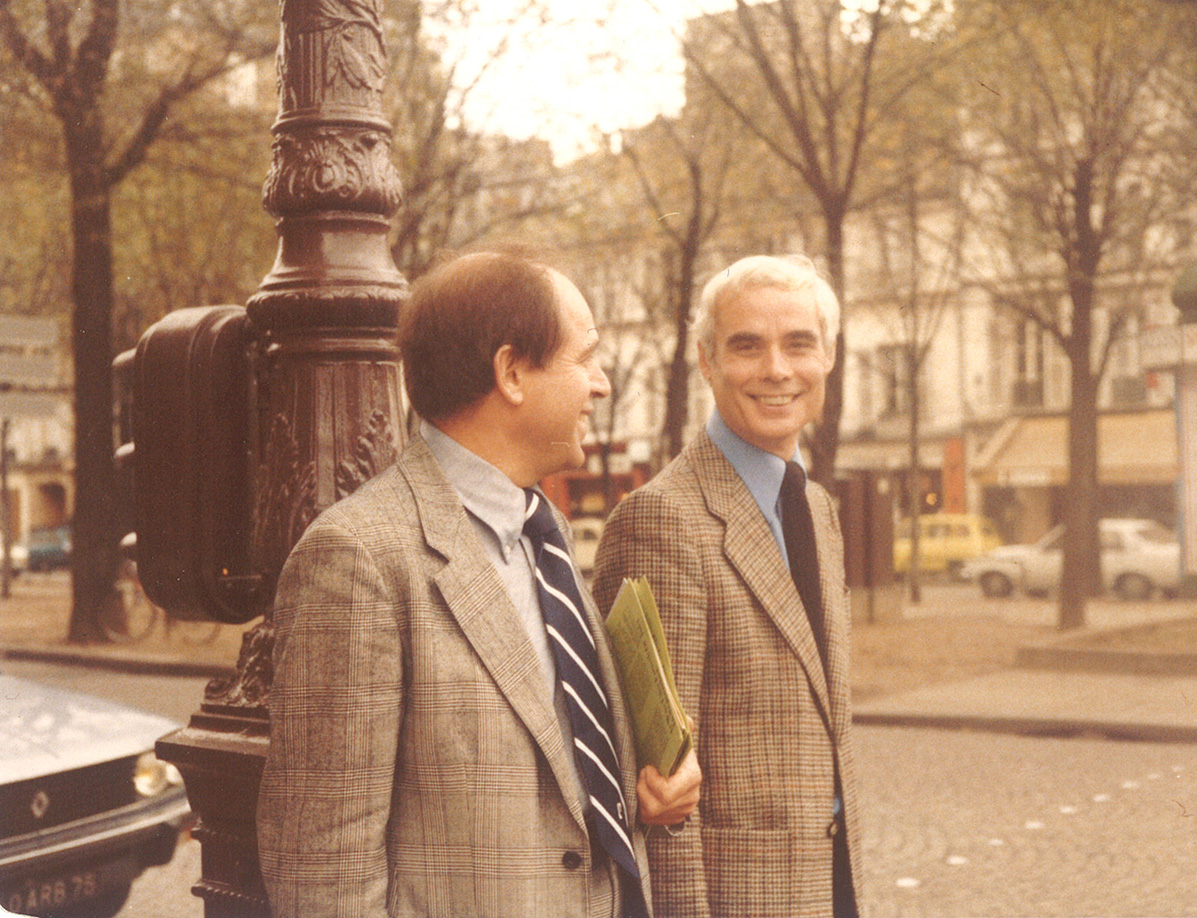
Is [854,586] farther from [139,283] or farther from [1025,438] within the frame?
[1025,438]

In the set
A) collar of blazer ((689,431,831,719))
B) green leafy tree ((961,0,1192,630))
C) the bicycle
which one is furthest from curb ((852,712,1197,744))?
the bicycle

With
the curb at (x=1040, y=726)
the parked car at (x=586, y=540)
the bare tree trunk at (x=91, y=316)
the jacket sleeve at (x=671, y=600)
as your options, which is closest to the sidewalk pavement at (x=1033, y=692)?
the curb at (x=1040, y=726)

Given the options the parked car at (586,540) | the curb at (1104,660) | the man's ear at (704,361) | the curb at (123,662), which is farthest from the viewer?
the parked car at (586,540)

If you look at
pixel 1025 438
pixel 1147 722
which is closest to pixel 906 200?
pixel 1147 722

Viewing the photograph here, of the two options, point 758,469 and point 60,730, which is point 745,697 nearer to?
point 758,469

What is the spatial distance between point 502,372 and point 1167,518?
34702mm

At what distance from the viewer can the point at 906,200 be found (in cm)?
2230

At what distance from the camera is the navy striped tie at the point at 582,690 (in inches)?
76.5

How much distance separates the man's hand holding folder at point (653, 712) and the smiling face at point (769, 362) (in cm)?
73

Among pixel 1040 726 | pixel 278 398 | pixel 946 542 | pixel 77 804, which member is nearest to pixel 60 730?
pixel 77 804

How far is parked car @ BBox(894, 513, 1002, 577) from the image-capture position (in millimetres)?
32125

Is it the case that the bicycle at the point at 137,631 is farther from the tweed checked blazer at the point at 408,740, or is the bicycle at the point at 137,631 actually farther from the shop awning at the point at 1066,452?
the shop awning at the point at 1066,452

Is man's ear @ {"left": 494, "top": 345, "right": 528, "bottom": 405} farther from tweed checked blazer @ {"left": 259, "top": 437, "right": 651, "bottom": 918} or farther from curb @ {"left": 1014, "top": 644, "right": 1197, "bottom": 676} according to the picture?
curb @ {"left": 1014, "top": 644, "right": 1197, "bottom": 676}

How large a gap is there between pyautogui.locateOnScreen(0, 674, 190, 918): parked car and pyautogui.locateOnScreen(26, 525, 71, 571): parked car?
38.7m
